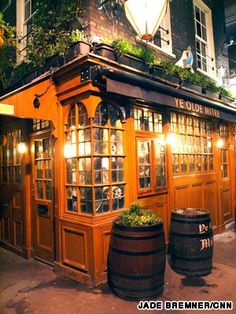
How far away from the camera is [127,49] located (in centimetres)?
468

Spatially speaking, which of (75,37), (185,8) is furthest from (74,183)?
(185,8)

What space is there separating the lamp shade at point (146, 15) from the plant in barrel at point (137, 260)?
2749 millimetres

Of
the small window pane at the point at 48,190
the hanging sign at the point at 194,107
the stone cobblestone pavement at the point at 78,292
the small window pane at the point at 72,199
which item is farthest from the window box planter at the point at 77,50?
the stone cobblestone pavement at the point at 78,292

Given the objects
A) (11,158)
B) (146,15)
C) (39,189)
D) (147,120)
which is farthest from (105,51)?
(11,158)

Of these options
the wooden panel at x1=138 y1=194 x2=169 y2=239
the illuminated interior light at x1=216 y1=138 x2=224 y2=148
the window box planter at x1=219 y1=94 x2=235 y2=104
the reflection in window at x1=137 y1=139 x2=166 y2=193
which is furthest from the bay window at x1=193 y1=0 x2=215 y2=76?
the wooden panel at x1=138 y1=194 x2=169 y2=239

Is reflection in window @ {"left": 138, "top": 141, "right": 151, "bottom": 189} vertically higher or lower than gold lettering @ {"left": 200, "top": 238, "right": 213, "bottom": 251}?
higher

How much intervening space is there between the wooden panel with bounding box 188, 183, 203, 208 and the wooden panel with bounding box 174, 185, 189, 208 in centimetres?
18

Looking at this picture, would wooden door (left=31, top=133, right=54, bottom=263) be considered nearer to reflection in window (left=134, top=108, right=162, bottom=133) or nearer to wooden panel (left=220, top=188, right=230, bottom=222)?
reflection in window (left=134, top=108, right=162, bottom=133)

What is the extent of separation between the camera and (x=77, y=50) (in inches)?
166

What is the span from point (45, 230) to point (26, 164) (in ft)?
4.64

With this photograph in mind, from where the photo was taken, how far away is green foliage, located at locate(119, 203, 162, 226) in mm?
3845

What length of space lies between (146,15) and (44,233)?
13.9ft

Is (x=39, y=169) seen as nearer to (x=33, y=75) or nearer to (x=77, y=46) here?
(x=33, y=75)

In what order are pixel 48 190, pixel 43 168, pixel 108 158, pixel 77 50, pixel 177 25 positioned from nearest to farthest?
pixel 77 50, pixel 108 158, pixel 48 190, pixel 43 168, pixel 177 25
